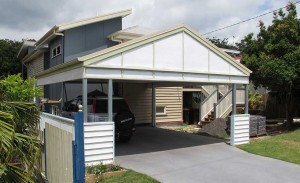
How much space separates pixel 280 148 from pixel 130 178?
21.1 ft

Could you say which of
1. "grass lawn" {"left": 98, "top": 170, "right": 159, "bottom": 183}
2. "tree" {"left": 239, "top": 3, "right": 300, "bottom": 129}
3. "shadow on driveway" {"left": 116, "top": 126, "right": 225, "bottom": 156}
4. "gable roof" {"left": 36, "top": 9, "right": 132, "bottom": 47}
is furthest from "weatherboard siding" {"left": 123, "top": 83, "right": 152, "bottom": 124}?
"grass lawn" {"left": 98, "top": 170, "right": 159, "bottom": 183}

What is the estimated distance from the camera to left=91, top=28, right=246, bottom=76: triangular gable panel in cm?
1059

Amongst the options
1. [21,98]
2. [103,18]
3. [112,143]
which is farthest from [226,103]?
[21,98]

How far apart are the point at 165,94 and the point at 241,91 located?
17.9ft

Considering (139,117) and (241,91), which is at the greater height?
(241,91)

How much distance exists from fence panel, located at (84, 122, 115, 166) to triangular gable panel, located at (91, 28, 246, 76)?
1792 mm

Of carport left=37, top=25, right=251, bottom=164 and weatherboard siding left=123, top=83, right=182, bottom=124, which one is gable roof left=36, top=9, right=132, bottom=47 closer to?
weatherboard siding left=123, top=83, right=182, bottom=124

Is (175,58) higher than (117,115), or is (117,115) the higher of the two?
(175,58)

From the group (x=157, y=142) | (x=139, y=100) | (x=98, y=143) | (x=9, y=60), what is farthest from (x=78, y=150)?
(x=9, y=60)

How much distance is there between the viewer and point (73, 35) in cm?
1891

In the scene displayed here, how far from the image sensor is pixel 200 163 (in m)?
10.2

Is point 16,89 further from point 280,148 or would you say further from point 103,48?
point 103,48

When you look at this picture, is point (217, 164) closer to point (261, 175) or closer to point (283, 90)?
point (261, 175)

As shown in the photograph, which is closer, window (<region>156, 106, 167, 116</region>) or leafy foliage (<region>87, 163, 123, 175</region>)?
leafy foliage (<region>87, 163, 123, 175</region>)
